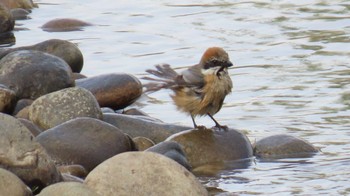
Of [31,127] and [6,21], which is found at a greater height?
[31,127]

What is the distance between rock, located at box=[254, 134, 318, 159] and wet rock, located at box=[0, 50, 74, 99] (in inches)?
83.3

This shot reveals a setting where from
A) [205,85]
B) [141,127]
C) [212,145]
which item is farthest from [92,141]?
[205,85]

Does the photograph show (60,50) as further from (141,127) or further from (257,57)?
(257,57)

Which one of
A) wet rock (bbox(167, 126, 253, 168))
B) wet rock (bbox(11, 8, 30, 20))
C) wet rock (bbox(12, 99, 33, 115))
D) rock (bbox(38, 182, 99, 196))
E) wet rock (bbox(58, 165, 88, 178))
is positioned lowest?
wet rock (bbox(11, 8, 30, 20))

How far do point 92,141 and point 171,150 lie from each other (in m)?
0.67

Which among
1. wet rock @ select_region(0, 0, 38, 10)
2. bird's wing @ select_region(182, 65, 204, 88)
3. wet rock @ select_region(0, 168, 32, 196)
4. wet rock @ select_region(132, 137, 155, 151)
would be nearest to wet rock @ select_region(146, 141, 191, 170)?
wet rock @ select_region(132, 137, 155, 151)

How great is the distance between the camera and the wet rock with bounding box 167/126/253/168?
9516mm

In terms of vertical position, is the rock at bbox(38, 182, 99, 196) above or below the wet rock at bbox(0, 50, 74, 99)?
above

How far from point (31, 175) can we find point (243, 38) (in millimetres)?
7794

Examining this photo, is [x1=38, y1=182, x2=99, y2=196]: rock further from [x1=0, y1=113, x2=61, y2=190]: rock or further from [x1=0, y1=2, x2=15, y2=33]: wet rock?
[x1=0, y1=2, x2=15, y2=33]: wet rock

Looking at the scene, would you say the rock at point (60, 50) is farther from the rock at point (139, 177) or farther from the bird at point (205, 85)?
the rock at point (139, 177)

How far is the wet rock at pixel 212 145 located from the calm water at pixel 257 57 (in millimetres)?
205

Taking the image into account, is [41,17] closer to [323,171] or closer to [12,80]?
[12,80]

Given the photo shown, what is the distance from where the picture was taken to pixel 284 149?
9.84 metres
